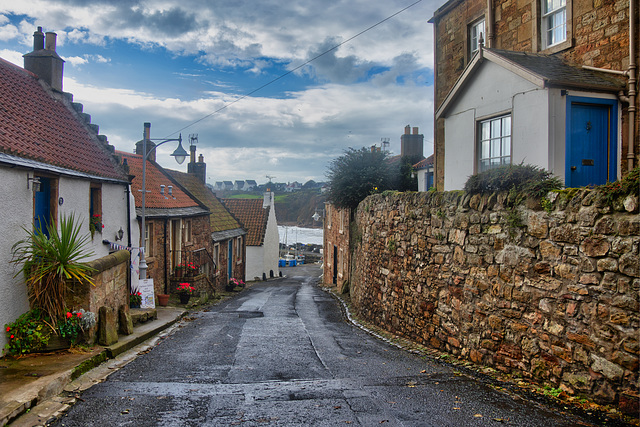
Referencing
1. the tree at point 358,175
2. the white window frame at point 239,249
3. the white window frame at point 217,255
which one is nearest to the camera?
the tree at point 358,175

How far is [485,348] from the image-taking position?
25.0ft

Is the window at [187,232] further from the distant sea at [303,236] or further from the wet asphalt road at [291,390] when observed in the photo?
the distant sea at [303,236]

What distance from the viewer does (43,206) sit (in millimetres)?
9031

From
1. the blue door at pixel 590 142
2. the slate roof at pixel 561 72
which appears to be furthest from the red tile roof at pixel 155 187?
the blue door at pixel 590 142

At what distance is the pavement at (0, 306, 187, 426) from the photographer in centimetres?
525

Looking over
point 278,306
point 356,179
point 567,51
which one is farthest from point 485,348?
point 356,179

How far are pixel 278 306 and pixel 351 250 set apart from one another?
470 centimetres

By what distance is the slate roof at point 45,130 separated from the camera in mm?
8789

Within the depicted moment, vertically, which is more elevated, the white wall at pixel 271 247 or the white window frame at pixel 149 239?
the white window frame at pixel 149 239

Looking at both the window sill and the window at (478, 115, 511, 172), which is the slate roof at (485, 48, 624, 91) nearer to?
the window sill

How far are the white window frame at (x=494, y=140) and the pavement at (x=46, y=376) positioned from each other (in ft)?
28.2

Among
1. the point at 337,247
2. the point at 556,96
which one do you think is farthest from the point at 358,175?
the point at 556,96

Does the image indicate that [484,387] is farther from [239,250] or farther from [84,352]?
[239,250]

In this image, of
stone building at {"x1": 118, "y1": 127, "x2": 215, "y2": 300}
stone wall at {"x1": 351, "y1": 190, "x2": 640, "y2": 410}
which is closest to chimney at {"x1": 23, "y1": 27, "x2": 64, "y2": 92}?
stone building at {"x1": 118, "y1": 127, "x2": 215, "y2": 300}
